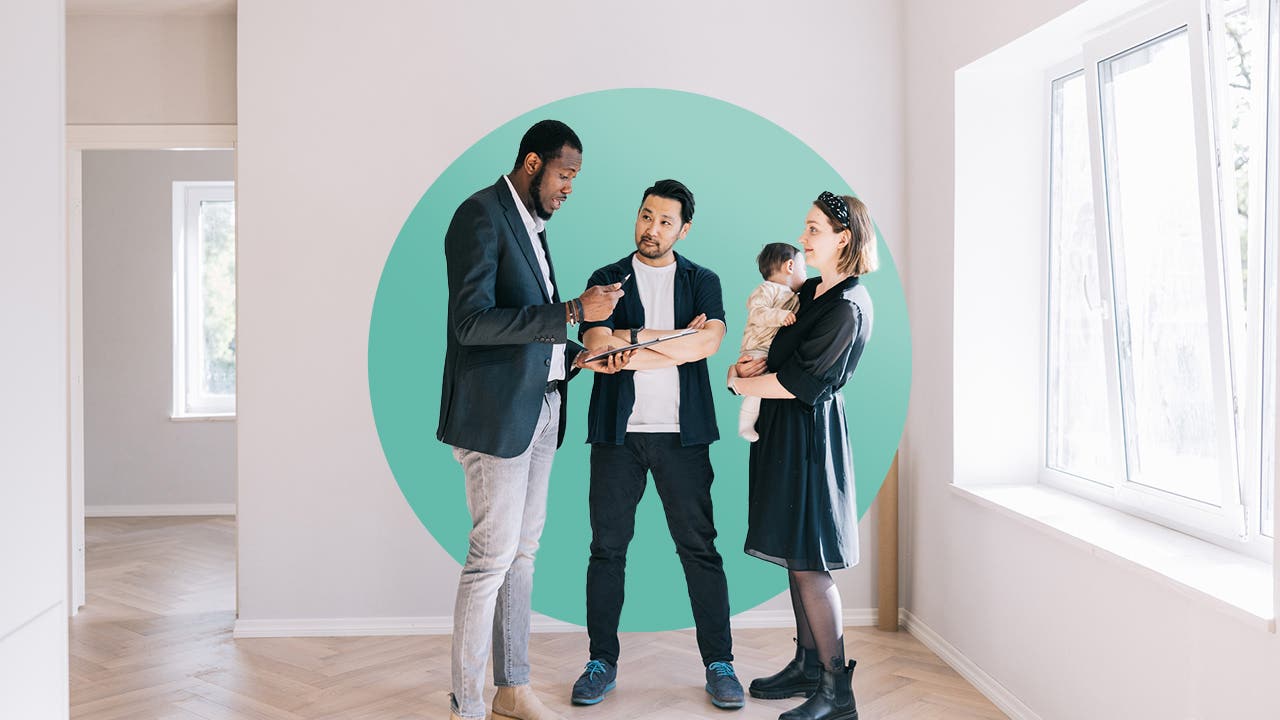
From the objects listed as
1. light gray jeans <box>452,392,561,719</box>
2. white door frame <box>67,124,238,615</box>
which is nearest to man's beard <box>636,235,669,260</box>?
light gray jeans <box>452,392,561,719</box>

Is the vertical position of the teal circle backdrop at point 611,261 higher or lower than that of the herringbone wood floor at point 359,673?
higher

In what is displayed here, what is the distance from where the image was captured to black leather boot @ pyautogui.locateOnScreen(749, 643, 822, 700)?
116 inches

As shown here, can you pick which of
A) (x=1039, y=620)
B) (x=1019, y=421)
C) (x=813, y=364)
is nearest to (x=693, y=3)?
(x=813, y=364)

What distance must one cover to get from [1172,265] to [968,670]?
1.51 meters

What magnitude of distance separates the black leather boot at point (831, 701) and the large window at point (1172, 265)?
3.38ft

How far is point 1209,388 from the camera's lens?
244cm

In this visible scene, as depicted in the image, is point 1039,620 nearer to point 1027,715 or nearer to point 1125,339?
point 1027,715

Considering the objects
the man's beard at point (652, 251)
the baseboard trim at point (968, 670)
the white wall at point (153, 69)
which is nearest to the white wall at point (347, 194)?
the white wall at point (153, 69)

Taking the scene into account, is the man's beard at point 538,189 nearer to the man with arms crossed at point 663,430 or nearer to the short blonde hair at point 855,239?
the man with arms crossed at point 663,430

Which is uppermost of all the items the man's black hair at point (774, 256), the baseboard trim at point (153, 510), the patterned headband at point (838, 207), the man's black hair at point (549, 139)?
the man's black hair at point (549, 139)

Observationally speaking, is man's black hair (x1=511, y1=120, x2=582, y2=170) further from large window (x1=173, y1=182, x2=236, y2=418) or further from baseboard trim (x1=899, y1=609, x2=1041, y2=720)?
large window (x1=173, y1=182, x2=236, y2=418)

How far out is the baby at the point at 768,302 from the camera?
276 cm

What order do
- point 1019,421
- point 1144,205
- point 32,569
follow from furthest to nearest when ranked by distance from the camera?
point 1019,421 → point 1144,205 → point 32,569

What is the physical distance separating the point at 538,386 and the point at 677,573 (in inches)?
49.1
